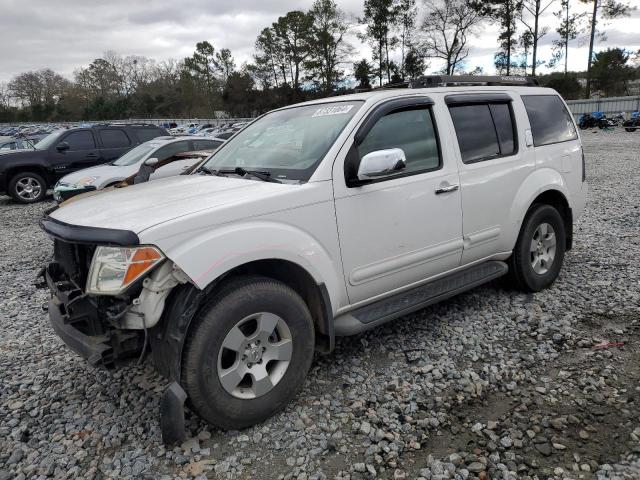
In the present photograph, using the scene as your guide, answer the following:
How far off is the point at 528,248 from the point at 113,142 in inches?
455

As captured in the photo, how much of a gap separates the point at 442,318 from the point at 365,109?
1967 millimetres

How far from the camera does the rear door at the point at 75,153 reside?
12.4 meters

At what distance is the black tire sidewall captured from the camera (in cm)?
437

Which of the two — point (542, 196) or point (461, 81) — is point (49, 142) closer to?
point (461, 81)

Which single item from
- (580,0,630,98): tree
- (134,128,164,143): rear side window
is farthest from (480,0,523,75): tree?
(134,128,164,143): rear side window

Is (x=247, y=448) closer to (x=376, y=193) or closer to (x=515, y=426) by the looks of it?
(x=515, y=426)

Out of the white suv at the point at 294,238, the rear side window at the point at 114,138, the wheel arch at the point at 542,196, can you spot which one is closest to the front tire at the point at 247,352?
the white suv at the point at 294,238

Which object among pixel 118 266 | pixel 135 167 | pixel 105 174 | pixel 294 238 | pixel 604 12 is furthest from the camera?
pixel 604 12

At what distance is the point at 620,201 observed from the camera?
8.83 metres

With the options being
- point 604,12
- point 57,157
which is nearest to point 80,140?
point 57,157

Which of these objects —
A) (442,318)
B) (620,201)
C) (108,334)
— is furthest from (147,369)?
(620,201)

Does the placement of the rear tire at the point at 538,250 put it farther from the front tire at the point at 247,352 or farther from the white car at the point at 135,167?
the white car at the point at 135,167

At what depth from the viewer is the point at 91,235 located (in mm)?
2471

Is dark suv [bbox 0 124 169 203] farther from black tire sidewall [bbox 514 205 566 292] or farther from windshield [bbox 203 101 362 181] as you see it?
black tire sidewall [bbox 514 205 566 292]
